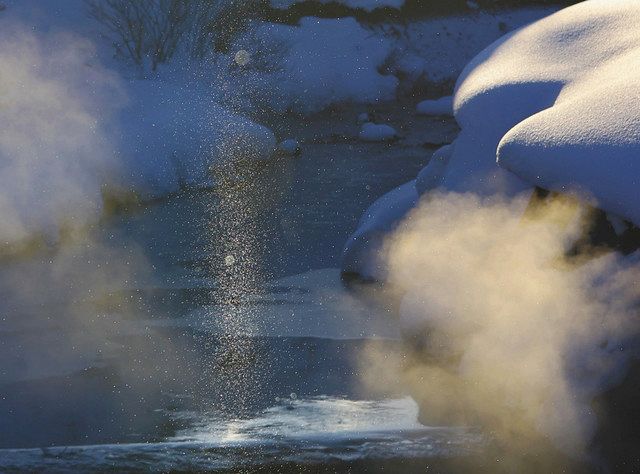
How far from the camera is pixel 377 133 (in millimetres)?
12078

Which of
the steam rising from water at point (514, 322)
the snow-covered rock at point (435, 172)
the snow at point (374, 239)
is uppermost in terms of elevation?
the snow-covered rock at point (435, 172)

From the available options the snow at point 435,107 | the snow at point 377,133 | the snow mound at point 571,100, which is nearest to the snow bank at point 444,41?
the snow at point 435,107

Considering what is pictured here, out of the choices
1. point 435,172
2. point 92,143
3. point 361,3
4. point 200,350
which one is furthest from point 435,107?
point 200,350

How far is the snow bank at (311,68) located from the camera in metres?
14.5

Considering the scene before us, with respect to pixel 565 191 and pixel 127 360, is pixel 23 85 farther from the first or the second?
pixel 565 191

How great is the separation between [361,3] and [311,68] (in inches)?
142

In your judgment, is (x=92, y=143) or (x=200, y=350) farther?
(x=92, y=143)

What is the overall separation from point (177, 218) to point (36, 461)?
4.42 m

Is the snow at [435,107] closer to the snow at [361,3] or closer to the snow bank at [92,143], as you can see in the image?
the snow bank at [92,143]

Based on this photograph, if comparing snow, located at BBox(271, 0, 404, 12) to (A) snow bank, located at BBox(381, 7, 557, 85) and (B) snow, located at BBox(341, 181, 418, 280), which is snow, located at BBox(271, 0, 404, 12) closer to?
(A) snow bank, located at BBox(381, 7, 557, 85)

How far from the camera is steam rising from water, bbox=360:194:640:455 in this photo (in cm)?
371

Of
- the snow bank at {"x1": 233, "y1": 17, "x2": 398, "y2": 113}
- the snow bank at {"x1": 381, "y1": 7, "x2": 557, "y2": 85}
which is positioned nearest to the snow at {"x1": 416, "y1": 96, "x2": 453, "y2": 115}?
the snow bank at {"x1": 233, "y1": 17, "x2": 398, "y2": 113}

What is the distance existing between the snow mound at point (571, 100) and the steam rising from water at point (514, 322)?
0.94ft

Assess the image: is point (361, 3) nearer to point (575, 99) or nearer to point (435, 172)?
point (435, 172)
